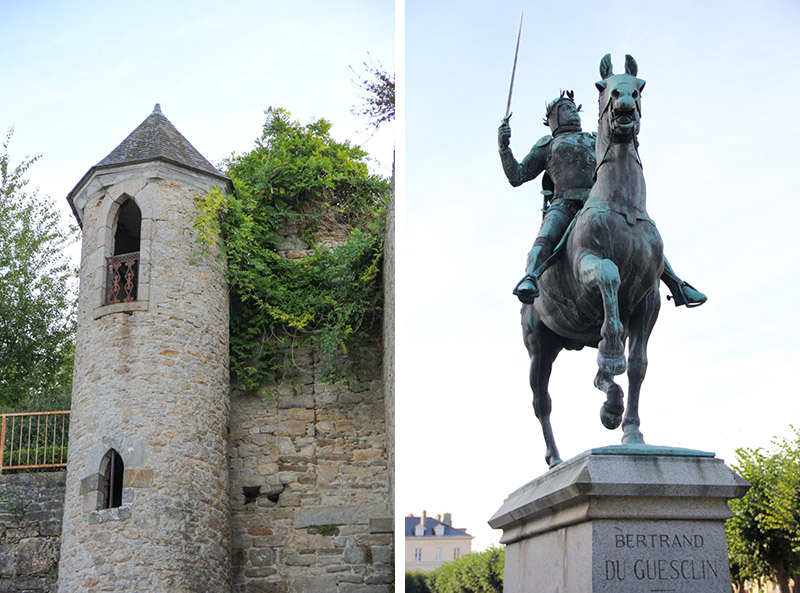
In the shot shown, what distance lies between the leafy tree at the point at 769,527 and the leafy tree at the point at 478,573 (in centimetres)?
1276

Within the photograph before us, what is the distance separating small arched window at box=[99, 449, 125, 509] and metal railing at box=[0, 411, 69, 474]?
88.6 inches

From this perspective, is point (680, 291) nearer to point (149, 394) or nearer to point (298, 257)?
point (149, 394)

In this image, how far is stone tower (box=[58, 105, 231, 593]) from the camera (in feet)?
33.9

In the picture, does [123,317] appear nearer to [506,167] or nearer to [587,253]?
[506,167]

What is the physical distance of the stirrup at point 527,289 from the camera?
5.01 metres

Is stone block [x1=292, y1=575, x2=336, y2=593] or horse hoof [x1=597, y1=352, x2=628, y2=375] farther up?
horse hoof [x1=597, y1=352, x2=628, y2=375]

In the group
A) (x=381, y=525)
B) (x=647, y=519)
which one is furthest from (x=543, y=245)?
(x=381, y=525)

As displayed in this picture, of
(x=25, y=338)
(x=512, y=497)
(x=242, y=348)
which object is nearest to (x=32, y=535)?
(x=242, y=348)

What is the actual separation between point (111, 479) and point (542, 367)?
6852 mm

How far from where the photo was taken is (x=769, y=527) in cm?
1427

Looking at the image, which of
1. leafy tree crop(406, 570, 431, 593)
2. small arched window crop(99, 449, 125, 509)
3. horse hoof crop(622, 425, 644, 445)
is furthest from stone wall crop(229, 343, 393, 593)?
leafy tree crop(406, 570, 431, 593)

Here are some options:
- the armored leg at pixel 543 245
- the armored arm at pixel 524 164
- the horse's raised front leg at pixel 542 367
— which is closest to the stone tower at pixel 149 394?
the horse's raised front leg at pixel 542 367

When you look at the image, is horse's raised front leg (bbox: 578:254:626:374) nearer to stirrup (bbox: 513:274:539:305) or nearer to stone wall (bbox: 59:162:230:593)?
stirrup (bbox: 513:274:539:305)

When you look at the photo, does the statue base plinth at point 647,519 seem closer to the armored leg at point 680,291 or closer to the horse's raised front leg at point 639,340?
the horse's raised front leg at point 639,340
